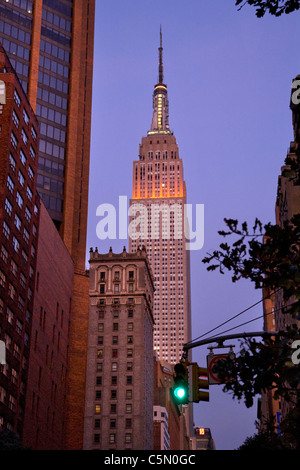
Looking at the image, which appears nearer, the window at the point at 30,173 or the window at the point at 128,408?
the window at the point at 30,173

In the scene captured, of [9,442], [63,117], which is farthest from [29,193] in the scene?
[9,442]

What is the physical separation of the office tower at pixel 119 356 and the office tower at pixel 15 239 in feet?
171

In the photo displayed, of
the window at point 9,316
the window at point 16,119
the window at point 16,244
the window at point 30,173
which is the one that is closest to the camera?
the window at point 9,316

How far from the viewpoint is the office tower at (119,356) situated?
137250 millimetres

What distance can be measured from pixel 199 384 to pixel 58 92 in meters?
116

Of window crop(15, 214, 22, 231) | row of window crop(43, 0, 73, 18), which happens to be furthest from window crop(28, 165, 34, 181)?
row of window crop(43, 0, 73, 18)

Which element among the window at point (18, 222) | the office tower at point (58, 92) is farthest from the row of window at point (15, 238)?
the office tower at point (58, 92)

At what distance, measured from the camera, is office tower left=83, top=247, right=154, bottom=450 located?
13725cm

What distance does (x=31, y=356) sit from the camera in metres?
93.6

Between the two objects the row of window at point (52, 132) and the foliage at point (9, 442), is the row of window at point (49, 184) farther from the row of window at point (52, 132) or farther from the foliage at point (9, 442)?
the foliage at point (9, 442)

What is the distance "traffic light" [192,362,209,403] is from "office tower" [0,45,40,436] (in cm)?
6138

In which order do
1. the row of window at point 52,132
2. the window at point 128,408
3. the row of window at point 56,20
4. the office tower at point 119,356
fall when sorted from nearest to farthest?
the row of window at point 52,132 → the row of window at point 56,20 → the office tower at point 119,356 → the window at point 128,408
